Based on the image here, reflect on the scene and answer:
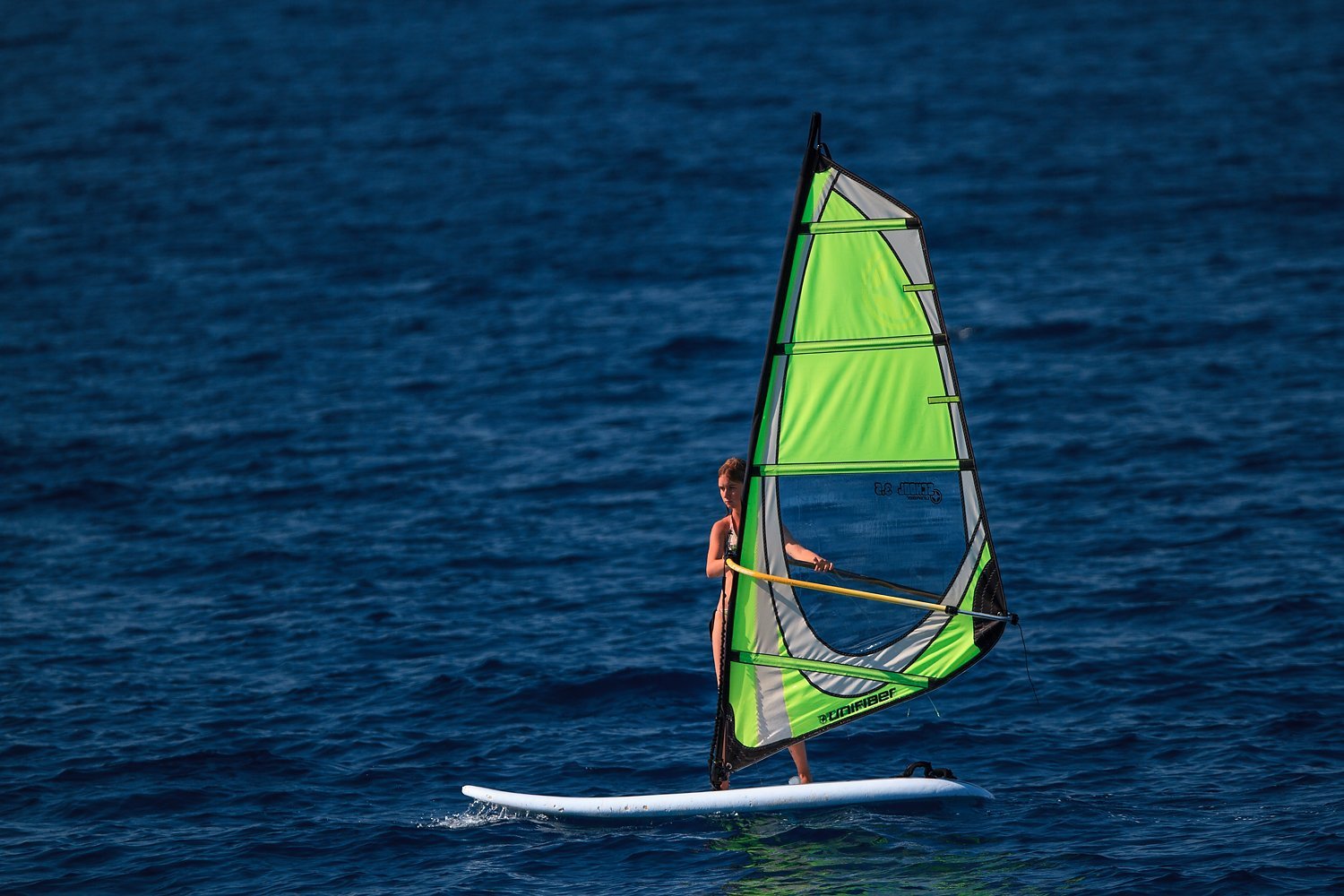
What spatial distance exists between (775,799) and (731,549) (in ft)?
8.93

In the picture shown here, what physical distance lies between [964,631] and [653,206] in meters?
30.8

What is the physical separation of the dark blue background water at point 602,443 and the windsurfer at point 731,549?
1.09 metres

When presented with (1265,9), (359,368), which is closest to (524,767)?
(359,368)

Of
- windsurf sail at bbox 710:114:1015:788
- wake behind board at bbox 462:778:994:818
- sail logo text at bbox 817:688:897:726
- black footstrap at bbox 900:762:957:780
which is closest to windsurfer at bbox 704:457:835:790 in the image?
windsurf sail at bbox 710:114:1015:788

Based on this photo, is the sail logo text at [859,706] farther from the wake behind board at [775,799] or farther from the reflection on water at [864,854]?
the reflection on water at [864,854]

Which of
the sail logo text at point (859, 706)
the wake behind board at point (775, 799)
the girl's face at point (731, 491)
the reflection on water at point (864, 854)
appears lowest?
the reflection on water at point (864, 854)

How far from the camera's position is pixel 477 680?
20328mm

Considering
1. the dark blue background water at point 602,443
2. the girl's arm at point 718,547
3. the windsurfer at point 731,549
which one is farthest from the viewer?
the dark blue background water at point 602,443

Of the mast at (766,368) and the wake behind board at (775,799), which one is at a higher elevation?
the mast at (766,368)

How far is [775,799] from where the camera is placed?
15.6m

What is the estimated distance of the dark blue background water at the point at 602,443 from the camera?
16.3 m

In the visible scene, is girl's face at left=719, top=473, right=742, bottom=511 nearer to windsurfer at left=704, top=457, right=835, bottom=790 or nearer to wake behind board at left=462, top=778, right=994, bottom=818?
windsurfer at left=704, top=457, right=835, bottom=790

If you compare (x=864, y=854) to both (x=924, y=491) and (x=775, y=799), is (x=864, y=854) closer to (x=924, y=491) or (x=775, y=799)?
(x=775, y=799)

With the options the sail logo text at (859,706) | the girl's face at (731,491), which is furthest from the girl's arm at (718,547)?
the sail logo text at (859,706)
